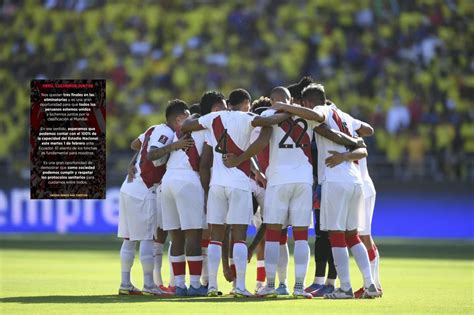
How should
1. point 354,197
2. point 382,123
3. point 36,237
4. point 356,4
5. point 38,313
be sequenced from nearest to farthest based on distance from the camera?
point 38,313
point 354,197
point 36,237
point 382,123
point 356,4

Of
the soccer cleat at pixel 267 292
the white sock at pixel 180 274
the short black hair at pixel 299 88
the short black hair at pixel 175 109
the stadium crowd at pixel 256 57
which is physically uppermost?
the stadium crowd at pixel 256 57

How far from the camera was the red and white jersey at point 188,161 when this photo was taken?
1159 cm

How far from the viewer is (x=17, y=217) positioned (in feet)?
88.3

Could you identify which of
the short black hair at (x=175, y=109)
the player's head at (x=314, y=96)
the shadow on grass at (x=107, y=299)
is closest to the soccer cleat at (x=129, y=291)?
the shadow on grass at (x=107, y=299)

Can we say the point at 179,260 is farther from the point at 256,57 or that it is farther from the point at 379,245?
the point at 256,57

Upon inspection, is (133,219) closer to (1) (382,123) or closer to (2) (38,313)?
(2) (38,313)

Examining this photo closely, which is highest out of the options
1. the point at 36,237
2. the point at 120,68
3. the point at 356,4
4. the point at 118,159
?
the point at 356,4

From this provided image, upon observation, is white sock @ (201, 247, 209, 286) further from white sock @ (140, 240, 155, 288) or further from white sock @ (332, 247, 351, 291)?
white sock @ (332, 247, 351, 291)

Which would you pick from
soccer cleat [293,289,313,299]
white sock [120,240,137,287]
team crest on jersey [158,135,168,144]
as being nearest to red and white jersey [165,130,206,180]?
A: team crest on jersey [158,135,168,144]

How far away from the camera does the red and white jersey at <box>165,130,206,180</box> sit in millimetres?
11594

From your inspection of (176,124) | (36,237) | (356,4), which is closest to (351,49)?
(356,4)

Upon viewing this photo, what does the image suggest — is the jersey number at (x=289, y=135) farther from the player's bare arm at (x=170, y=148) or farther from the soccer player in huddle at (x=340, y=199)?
the player's bare arm at (x=170, y=148)

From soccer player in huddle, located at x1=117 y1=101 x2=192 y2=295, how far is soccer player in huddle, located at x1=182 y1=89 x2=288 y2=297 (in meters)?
0.51

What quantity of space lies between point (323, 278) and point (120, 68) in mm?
19864
